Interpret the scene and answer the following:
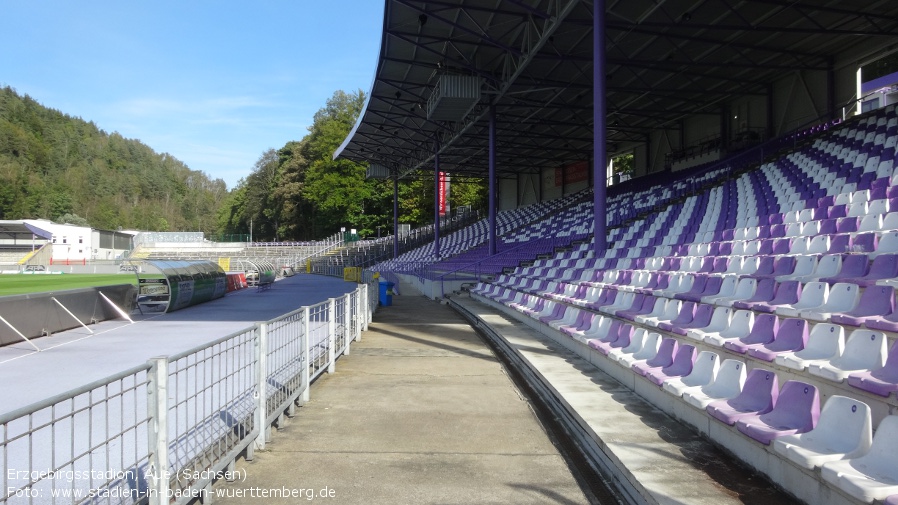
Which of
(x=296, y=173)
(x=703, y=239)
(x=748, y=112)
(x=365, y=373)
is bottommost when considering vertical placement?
(x=365, y=373)

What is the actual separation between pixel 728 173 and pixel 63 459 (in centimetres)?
2013

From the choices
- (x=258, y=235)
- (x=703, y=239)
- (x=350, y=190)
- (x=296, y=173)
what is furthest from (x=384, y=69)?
(x=258, y=235)

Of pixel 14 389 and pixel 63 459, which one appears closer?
pixel 63 459

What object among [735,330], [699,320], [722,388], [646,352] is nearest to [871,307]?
[735,330]

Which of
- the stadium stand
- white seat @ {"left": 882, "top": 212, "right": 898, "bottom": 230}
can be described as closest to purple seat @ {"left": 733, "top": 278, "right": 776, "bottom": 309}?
the stadium stand

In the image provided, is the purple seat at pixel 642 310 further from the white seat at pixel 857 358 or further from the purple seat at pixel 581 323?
the white seat at pixel 857 358

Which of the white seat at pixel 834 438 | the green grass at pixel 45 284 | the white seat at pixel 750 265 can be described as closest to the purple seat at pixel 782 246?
the white seat at pixel 750 265

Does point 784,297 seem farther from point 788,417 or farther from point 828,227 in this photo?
point 828,227

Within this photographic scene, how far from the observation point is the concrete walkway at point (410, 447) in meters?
4.27

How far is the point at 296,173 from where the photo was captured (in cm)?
7644

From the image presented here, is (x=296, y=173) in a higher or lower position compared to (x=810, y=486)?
higher

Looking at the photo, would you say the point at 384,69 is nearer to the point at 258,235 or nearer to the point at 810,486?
the point at 810,486

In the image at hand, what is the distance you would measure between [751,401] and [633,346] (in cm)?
257

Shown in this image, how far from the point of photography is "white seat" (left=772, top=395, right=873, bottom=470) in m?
3.17
